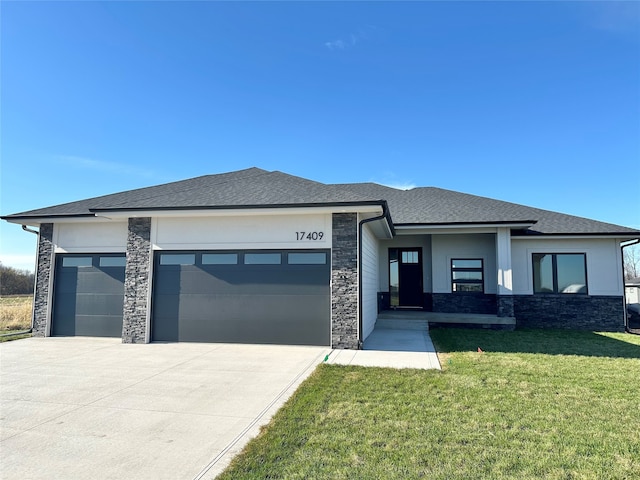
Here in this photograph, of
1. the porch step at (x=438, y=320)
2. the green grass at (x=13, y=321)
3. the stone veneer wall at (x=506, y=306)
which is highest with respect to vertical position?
the stone veneer wall at (x=506, y=306)

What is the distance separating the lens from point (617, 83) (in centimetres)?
1079

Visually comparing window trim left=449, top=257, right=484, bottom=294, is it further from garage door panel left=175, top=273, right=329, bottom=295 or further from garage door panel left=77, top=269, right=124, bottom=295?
garage door panel left=77, top=269, right=124, bottom=295

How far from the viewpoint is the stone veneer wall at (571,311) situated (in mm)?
12172

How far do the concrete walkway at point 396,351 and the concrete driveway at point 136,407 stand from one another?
675 millimetres

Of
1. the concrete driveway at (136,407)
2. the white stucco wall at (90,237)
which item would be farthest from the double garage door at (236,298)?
the white stucco wall at (90,237)

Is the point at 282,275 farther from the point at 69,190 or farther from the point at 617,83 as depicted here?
the point at 617,83

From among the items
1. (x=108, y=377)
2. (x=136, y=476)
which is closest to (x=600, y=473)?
(x=136, y=476)

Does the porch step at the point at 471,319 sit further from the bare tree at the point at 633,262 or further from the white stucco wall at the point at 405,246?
the bare tree at the point at 633,262

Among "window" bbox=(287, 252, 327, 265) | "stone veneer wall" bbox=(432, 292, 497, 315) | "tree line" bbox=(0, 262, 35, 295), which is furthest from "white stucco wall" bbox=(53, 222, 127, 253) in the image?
"tree line" bbox=(0, 262, 35, 295)

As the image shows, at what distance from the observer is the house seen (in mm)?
8859

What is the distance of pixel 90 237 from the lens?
10633mm

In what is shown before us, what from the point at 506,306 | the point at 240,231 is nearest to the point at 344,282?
the point at 240,231

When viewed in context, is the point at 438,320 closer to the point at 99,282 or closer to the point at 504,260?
the point at 504,260

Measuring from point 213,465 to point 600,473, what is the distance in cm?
330
